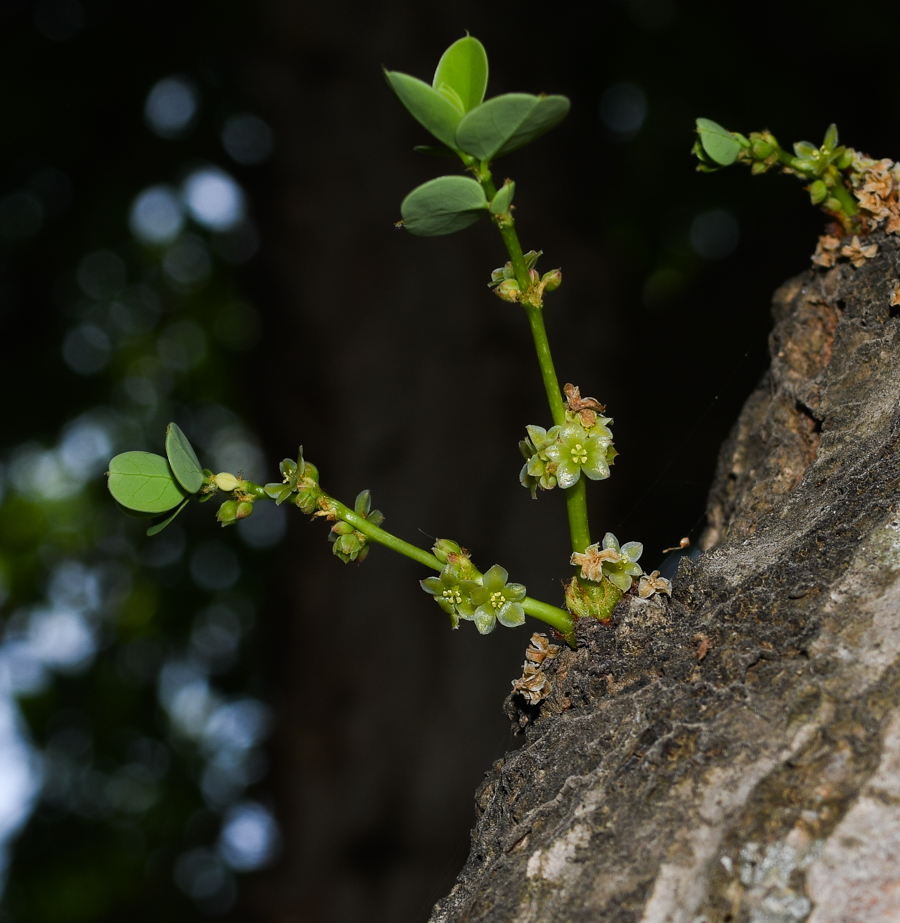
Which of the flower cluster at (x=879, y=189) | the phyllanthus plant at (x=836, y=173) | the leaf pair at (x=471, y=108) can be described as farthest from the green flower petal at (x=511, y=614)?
the flower cluster at (x=879, y=189)

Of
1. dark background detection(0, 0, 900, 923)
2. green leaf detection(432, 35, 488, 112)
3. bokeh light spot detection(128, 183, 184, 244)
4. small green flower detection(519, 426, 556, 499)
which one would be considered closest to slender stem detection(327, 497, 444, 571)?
small green flower detection(519, 426, 556, 499)

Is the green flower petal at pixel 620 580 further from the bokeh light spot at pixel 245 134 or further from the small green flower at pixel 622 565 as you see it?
the bokeh light spot at pixel 245 134

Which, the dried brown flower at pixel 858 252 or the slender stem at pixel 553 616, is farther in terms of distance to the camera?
the dried brown flower at pixel 858 252

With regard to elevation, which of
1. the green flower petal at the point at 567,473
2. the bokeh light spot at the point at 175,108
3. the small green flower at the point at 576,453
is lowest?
the green flower petal at the point at 567,473

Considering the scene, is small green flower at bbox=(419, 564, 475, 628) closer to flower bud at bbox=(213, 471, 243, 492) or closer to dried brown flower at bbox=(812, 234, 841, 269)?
flower bud at bbox=(213, 471, 243, 492)

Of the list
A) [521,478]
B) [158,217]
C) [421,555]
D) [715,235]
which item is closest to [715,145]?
[521,478]

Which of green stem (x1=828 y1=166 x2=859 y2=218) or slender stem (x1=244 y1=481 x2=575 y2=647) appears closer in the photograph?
slender stem (x1=244 y1=481 x2=575 y2=647)
